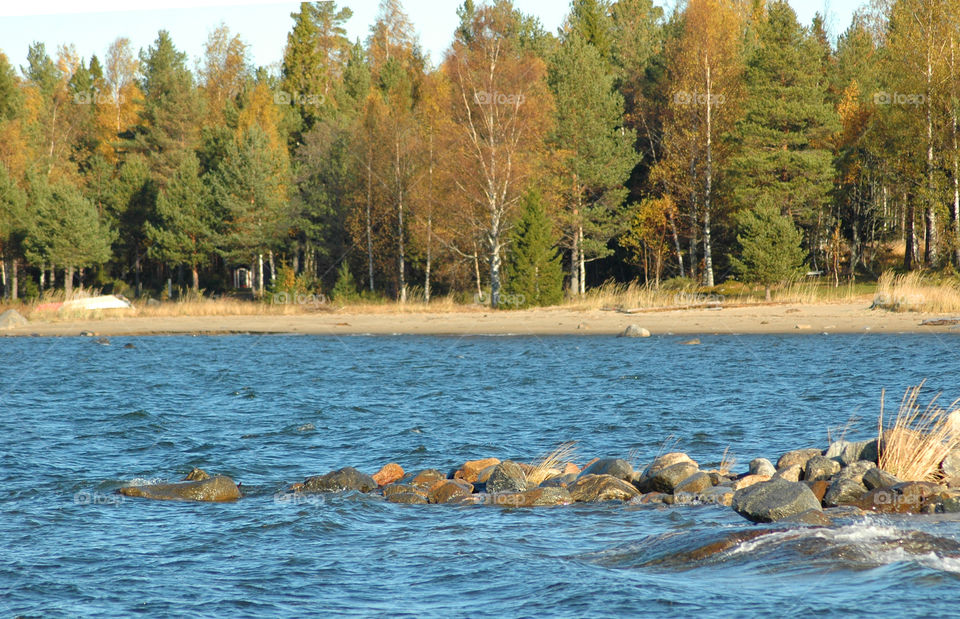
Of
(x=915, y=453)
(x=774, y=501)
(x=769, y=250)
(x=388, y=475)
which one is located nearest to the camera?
(x=774, y=501)

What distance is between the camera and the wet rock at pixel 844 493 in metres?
10.6

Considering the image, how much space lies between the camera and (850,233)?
50.4m

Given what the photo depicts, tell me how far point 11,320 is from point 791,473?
39414 mm

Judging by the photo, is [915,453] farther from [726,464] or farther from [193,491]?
[193,491]

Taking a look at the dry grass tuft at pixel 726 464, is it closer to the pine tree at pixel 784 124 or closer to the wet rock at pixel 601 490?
the wet rock at pixel 601 490

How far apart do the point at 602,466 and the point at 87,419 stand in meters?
11.8

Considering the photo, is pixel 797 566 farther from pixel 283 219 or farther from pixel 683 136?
pixel 283 219

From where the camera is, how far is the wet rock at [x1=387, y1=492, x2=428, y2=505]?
11809 millimetres

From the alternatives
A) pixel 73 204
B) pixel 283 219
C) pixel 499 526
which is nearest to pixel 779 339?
pixel 499 526

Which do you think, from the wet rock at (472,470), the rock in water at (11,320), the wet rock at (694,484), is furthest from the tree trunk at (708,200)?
the wet rock at (694,484)

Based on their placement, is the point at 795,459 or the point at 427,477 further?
the point at 427,477

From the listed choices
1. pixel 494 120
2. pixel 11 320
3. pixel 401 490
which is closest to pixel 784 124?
pixel 494 120

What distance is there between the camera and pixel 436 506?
11594mm
